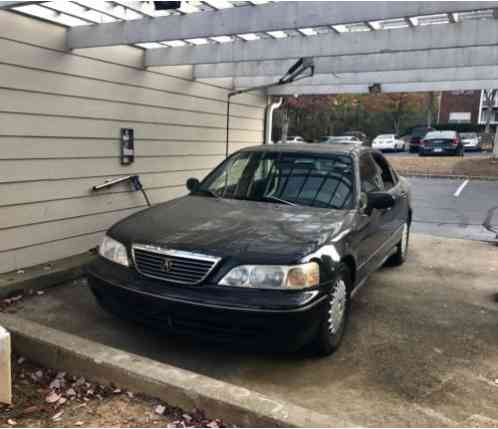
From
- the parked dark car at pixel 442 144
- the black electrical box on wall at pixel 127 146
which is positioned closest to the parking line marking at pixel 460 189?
the parked dark car at pixel 442 144

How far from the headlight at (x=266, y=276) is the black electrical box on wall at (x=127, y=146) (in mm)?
3289

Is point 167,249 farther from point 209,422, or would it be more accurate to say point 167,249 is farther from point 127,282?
point 209,422

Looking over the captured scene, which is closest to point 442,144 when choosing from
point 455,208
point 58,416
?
point 455,208

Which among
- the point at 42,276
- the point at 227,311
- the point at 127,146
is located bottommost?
the point at 42,276

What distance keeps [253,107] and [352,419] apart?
6.80 meters

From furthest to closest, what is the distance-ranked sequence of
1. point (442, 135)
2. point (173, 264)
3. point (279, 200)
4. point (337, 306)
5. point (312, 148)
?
point (442, 135)
point (312, 148)
point (279, 200)
point (337, 306)
point (173, 264)

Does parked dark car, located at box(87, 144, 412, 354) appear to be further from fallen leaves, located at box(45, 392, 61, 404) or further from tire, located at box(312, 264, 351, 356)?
fallen leaves, located at box(45, 392, 61, 404)

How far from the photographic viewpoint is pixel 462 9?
3.43m

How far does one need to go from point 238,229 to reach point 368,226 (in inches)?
54.3

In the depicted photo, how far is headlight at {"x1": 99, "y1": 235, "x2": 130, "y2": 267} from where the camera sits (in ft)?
11.0

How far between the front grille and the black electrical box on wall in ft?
9.00

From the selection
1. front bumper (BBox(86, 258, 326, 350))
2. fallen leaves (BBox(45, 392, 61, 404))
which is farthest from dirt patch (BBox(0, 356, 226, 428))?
front bumper (BBox(86, 258, 326, 350))

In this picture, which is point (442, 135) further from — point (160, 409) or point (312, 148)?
point (160, 409)

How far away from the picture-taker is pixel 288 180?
4270mm
